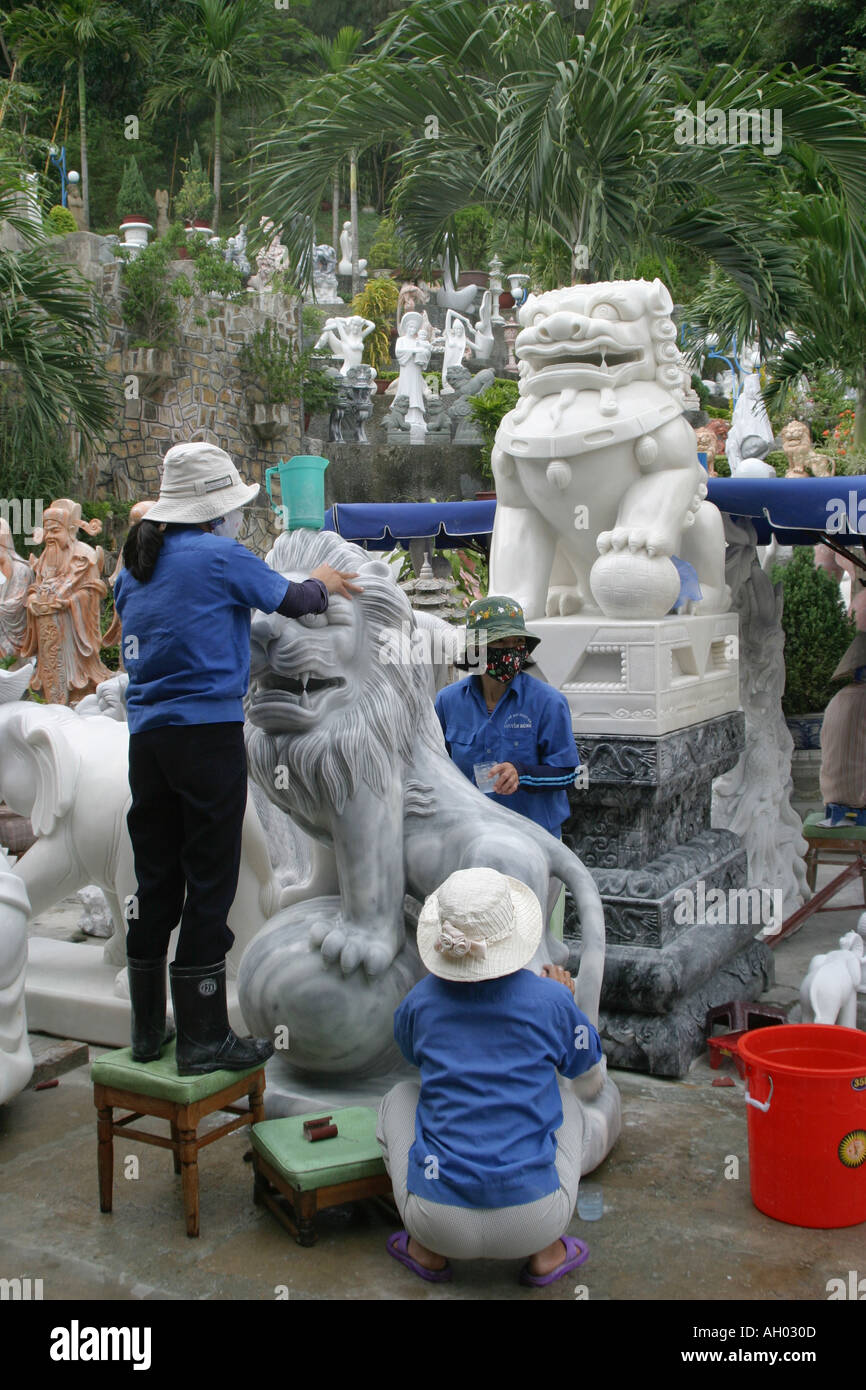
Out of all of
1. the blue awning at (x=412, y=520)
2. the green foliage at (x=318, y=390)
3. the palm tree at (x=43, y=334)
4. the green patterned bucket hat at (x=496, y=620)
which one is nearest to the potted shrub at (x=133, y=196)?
the green foliage at (x=318, y=390)

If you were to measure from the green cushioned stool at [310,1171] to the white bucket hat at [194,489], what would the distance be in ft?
5.16

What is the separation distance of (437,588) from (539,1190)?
6.98 metres

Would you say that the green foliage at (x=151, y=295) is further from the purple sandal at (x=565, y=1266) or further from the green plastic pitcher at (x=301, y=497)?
the purple sandal at (x=565, y=1266)

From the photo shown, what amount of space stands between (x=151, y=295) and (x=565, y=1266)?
53.6 feet

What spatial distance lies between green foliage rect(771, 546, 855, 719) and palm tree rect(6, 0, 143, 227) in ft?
57.0

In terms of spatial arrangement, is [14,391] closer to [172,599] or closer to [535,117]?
[535,117]

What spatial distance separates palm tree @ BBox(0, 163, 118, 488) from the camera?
38.4ft

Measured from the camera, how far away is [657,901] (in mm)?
4168

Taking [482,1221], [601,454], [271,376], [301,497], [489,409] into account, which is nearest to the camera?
[482,1221]

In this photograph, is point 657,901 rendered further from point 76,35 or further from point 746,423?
point 76,35

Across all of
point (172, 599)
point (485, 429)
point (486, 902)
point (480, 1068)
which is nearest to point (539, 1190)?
point (480, 1068)

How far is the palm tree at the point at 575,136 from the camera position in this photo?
25.7 ft

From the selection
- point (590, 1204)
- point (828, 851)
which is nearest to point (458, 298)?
point (828, 851)

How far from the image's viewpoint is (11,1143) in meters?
3.56
